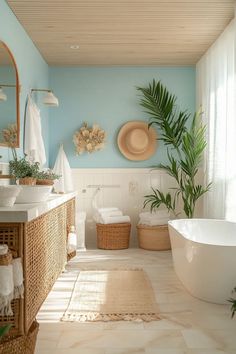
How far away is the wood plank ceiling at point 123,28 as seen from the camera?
135 inches

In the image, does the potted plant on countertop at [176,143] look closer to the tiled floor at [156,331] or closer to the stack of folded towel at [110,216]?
the stack of folded towel at [110,216]

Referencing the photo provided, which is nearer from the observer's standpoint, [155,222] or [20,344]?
[20,344]

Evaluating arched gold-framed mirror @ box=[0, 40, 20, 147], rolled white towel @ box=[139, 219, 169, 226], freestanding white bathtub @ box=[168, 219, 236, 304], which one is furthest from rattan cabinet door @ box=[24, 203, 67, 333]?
rolled white towel @ box=[139, 219, 169, 226]

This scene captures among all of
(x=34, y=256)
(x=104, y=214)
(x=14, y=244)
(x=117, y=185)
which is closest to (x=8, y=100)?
(x=34, y=256)

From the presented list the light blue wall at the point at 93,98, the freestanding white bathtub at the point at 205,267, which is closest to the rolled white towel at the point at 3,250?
the freestanding white bathtub at the point at 205,267

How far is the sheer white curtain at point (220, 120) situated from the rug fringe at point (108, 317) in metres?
1.46

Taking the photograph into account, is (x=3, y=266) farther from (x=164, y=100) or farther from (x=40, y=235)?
(x=164, y=100)

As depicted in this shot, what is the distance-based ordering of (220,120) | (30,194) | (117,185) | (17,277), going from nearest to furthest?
(17,277)
(30,194)
(220,120)
(117,185)

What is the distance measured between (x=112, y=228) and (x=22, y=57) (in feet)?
7.66

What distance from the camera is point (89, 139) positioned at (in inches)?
205

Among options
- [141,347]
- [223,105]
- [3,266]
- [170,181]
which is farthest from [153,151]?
[3,266]

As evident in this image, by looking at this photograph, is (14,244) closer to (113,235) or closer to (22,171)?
(22,171)

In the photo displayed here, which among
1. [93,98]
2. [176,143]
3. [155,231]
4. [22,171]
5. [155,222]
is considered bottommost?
[155,231]

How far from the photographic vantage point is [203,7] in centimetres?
349
